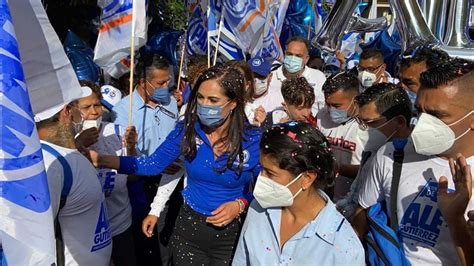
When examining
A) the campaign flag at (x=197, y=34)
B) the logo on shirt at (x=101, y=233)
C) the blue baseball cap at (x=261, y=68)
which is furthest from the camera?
the campaign flag at (x=197, y=34)

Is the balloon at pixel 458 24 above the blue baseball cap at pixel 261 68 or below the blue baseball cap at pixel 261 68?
above

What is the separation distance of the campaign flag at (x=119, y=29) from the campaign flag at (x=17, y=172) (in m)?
2.36

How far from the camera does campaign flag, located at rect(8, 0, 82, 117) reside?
190 centimetres

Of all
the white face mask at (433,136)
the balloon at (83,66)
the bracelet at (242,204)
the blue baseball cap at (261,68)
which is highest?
the white face mask at (433,136)

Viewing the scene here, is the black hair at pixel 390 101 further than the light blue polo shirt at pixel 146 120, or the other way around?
the light blue polo shirt at pixel 146 120

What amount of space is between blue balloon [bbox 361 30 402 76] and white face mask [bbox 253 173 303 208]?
651 cm

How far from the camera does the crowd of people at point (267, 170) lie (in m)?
2.11

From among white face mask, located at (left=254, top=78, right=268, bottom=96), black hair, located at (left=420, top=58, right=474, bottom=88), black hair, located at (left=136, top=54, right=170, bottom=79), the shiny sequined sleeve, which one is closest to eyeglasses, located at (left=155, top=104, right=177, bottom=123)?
black hair, located at (left=136, top=54, right=170, bottom=79)

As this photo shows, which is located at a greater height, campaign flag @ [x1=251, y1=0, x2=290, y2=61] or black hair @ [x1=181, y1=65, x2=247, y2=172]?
black hair @ [x1=181, y1=65, x2=247, y2=172]

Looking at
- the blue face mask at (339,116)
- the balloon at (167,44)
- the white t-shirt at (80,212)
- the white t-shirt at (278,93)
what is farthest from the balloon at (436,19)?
the balloon at (167,44)

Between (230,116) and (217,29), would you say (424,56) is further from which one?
(217,29)

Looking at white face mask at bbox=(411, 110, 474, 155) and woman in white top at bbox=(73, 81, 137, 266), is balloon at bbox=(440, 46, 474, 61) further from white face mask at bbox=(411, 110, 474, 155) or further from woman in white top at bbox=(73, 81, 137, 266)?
woman in white top at bbox=(73, 81, 137, 266)

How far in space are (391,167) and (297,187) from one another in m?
→ 0.49

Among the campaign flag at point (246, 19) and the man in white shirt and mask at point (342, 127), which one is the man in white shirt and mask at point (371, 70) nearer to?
the campaign flag at point (246, 19)
